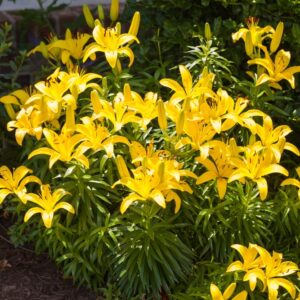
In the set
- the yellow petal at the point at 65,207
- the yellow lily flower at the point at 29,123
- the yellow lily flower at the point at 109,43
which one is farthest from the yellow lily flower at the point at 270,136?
the yellow lily flower at the point at 29,123

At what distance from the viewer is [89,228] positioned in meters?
3.70

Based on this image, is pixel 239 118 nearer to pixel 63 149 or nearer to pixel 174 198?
pixel 174 198

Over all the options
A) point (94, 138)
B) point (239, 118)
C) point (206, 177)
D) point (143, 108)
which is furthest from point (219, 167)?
point (94, 138)

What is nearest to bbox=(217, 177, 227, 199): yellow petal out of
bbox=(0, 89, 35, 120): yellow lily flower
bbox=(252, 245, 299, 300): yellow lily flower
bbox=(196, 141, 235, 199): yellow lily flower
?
bbox=(196, 141, 235, 199): yellow lily flower

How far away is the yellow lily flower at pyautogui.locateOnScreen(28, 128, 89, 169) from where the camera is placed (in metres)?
3.46

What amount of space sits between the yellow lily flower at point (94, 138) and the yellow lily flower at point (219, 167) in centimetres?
39

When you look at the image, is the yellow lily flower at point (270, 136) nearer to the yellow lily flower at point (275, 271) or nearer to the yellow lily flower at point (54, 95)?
the yellow lily flower at point (275, 271)

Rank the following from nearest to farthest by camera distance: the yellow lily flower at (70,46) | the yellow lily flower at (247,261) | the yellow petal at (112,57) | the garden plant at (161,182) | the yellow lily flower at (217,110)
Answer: the yellow lily flower at (247,261)
the garden plant at (161,182)
the yellow lily flower at (217,110)
the yellow petal at (112,57)
the yellow lily flower at (70,46)

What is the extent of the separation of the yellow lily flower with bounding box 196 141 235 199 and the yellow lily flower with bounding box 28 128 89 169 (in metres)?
0.54

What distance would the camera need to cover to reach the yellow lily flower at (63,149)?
11.4ft

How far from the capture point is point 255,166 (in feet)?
11.2

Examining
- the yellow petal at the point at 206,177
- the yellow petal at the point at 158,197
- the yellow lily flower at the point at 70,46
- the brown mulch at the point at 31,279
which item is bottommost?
the brown mulch at the point at 31,279

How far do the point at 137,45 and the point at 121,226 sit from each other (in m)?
1.22

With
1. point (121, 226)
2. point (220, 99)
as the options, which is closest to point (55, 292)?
point (121, 226)
